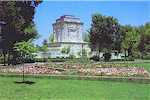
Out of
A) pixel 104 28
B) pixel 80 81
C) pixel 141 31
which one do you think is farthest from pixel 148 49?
pixel 80 81

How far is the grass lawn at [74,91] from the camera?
1289cm

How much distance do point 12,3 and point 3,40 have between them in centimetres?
539

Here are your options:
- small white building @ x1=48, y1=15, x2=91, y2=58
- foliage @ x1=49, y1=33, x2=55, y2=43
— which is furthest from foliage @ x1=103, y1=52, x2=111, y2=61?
foliage @ x1=49, y1=33, x2=55, y2=43

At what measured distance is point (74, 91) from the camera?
14.6 m

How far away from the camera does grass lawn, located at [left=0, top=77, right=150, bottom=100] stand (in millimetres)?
12891

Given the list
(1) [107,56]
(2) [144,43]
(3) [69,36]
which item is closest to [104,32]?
(1) [107,56]

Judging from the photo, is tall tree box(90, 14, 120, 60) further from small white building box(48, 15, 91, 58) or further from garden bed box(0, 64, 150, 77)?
garden bed box(0, 64, 150, 77)

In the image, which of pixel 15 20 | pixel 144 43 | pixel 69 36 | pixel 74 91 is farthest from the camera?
pixel 69 36

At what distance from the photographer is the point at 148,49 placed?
66.1 m

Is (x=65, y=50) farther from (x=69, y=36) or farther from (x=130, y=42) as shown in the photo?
(x=130, y=42)

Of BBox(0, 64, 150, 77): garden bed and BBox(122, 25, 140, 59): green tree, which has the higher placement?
BBox(122, 25, 140, 59): green tree

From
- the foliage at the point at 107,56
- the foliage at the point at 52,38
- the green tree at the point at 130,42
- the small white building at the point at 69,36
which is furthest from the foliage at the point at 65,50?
the foliage at the point at 107,56

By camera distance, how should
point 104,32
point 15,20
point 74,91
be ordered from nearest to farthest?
point 74,91 < point 15,20 < point 104,32

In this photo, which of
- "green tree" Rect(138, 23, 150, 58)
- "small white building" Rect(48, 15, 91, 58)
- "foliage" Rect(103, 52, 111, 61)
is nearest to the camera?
"foliage" Rect(103, 52, 111, 61)
